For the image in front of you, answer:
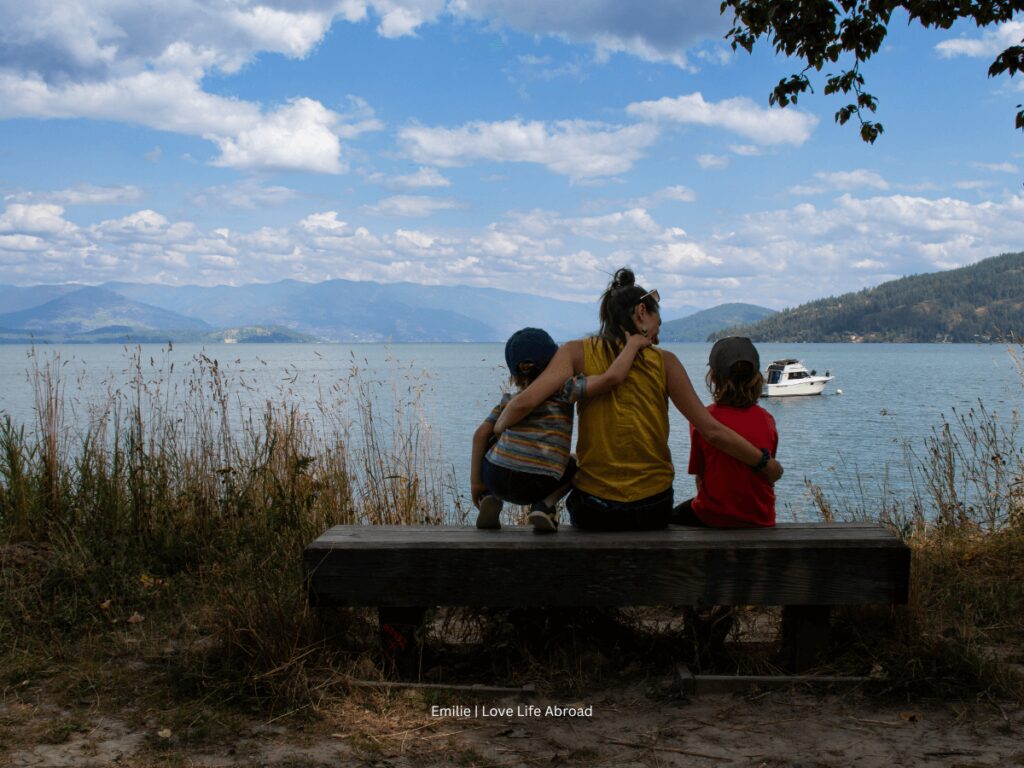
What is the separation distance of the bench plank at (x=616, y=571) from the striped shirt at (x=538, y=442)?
0.30 metres

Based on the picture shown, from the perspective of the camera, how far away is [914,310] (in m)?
149

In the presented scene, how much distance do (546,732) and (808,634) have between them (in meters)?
1.11

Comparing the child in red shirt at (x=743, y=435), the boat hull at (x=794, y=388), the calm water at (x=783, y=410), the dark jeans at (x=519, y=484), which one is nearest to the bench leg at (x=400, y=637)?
the dark jeans at (x=519, y=484)

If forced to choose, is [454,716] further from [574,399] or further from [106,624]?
[106,624]

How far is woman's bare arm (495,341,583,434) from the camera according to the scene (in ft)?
10.6

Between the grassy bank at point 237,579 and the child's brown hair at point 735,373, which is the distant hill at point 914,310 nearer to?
the grassy bank at point 237,579

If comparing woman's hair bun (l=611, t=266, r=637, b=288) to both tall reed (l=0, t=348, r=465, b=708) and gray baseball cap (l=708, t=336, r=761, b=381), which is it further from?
tall reed (l=0, t=348, r=465, b=708)

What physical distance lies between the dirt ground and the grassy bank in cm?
16

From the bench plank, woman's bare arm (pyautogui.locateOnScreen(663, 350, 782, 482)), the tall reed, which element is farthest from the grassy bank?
woman's bare arm (pyautogui.locateOnScreen(663, 350, 782, 482))

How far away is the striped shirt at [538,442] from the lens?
3.33 m

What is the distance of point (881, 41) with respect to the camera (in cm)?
523

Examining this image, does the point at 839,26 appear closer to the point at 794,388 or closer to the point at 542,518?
the point at 542,518

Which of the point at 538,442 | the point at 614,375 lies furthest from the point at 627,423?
the point at 538,442

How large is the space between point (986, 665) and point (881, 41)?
375 centimetres
